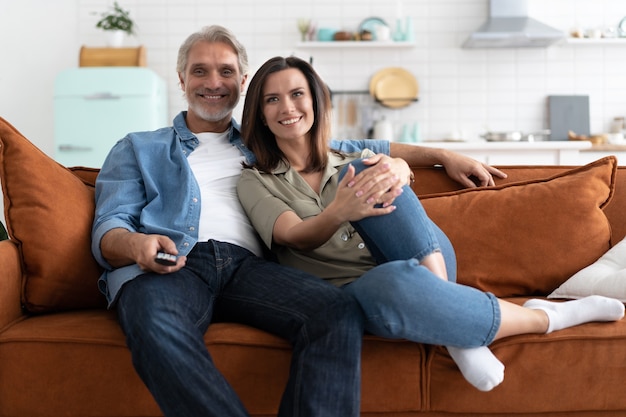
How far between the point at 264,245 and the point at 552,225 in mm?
822

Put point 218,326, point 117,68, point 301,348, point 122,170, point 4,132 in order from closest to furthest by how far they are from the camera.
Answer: point 301,348 < point 218,326 < point 4,132 < point 122,170 < point 117,68

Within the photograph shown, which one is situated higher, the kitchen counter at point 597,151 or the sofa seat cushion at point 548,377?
the kitchen counter at point 597,151

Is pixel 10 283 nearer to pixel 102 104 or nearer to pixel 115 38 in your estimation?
pixel 102 104

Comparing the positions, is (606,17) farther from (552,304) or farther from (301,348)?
(301,348)

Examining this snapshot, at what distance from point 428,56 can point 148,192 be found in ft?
12.2

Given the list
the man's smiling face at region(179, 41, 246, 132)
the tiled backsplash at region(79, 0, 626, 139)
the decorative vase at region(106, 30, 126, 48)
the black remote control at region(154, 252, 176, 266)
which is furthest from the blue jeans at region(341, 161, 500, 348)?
the decorative vase at region(106, 30, 126, 48)

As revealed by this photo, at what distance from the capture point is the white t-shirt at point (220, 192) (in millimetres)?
1966

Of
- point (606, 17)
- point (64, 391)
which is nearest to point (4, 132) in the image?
point (64, 391)

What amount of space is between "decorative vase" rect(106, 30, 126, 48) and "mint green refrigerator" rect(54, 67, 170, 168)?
18.1 inches

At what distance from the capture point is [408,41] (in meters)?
5.21

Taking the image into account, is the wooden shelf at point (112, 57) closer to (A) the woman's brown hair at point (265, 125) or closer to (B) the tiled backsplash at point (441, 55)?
(B) the tiled backsplash at point (441, 55)

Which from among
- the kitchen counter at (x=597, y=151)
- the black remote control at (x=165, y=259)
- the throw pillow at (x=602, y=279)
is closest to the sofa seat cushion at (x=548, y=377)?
the throw pillow at (x=602, y=279)

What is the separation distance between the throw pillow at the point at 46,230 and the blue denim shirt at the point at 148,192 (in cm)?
5

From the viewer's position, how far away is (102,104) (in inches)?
181
